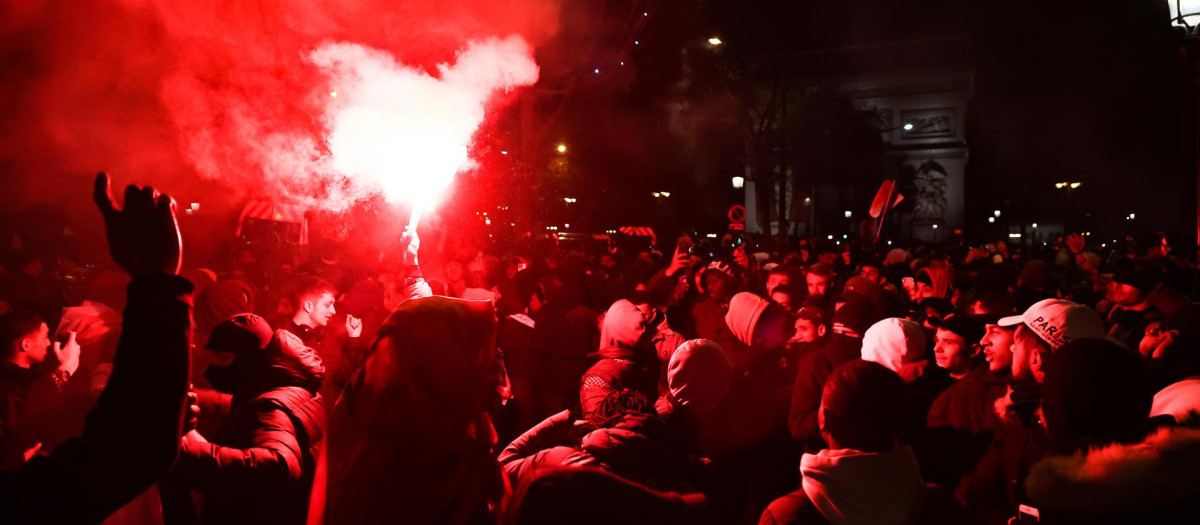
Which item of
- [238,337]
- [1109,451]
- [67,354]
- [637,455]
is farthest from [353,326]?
[1109,451]

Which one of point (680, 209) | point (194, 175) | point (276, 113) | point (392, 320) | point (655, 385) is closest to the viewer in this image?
point (392, 320)

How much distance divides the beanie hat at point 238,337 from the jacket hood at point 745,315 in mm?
3872

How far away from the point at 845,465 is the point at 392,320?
67.5 inches

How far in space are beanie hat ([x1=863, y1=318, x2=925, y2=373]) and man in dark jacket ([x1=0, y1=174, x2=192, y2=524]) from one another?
4120 millimetres

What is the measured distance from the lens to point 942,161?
65375mm

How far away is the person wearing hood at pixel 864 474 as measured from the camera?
2.63m

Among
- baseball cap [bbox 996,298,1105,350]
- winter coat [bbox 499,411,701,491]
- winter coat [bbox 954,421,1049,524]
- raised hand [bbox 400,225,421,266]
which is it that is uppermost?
raised hand [bbox 400,225,421,266]

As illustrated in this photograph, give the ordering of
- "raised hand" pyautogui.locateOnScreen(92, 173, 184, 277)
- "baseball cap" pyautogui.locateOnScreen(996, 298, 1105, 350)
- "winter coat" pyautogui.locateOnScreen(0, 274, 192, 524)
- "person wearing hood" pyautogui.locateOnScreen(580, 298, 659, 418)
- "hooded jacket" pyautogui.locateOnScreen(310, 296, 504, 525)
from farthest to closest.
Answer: "person wearing hood" pyautogui.locateOnScreen(580, 298, 659, 418) → "baseball cap" pyautogui.locateOnScreen(996, 298, 1105, 350) → "hooded jacket" pyautogui.locateOnScreen(310, 296, 504, 525) → "raised hand" pyautogui.locateOnScreen(92, 173, 184, 277) → "winter coat" pyautogui.locateOnScreen(0, 274, 192, 524)

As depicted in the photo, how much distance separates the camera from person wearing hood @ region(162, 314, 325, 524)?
9.21 ft

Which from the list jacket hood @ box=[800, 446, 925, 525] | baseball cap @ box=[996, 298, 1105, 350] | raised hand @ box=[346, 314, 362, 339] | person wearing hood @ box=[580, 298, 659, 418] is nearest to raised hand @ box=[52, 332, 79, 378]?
raised hand @ box=[346, 314, 362, 339]

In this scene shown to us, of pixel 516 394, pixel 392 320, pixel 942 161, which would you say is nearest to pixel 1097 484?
pixel 392 320

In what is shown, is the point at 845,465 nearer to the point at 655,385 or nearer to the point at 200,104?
the point at 655,385

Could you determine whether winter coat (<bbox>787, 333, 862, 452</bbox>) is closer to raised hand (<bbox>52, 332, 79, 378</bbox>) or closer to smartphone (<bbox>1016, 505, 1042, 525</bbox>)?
smartphone (<bbox>1016, 505, 1042, 525</bbox>)

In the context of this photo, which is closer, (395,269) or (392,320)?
(392,320)
